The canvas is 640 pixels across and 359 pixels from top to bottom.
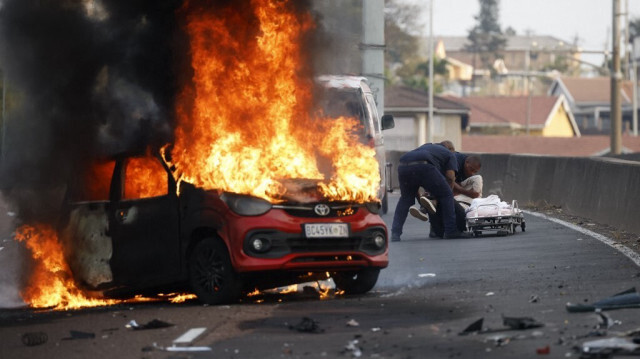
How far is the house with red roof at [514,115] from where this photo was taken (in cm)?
12144

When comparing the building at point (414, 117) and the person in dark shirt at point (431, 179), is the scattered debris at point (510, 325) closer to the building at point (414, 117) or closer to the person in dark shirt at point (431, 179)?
the person in dark shirt at point (431, 179)

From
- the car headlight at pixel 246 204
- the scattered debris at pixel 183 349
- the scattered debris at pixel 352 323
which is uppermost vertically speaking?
the car headlight at pixel 246 204

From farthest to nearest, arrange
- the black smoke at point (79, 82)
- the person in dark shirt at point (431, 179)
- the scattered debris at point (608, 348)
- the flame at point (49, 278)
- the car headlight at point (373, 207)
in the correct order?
the person in dark shirt at point (431, 179)
the black smoke at point (79, 82)
the flame at point (49, 278)
the car headlight at point (373, 207)
the scattered debris at point (608, 348)

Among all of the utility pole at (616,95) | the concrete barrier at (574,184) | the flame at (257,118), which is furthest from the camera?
the utility pole at (616,95)

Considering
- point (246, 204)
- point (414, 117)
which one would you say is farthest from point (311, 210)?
point (414, 117)

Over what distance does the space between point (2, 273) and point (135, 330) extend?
21.2 feet

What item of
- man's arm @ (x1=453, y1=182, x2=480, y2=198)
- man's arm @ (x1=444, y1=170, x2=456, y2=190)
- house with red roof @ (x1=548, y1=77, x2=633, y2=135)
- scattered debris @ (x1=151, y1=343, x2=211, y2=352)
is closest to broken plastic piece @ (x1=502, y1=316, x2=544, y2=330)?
scattered debris @ (x1=151, y1=343, x2=211, y2=352)

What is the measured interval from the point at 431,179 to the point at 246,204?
24.3 ft

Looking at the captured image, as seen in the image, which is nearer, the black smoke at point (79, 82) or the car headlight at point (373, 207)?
the car headlight at point (373, 207)

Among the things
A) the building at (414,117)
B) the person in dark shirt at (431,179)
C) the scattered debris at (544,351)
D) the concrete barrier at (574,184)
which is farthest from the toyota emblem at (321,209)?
the building at (414,117)

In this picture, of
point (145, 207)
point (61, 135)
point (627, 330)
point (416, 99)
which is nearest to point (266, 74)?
point (145, 207)

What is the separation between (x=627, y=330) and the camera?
935 cm

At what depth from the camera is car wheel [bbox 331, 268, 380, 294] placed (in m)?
12.6

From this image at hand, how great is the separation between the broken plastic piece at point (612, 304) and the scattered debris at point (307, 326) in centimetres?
198
